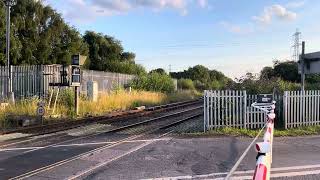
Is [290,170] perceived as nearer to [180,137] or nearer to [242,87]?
[180,137]

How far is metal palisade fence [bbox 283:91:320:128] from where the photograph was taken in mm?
18688

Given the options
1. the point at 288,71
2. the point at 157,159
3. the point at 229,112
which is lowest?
the point at 157,159

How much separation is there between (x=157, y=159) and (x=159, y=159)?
0.05 metres

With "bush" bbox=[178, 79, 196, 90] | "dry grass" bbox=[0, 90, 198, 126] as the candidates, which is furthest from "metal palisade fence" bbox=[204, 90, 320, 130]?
"bush" bbox=[178, 79, 196, 90]

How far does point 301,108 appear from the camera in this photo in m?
19.0

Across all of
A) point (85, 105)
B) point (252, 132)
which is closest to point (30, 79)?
point (85, 105)

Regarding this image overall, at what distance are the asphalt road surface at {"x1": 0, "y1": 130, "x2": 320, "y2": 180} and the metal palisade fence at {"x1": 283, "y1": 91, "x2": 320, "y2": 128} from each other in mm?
2471

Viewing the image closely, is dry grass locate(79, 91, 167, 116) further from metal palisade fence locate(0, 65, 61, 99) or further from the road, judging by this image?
the road

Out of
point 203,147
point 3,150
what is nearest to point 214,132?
point 203,147

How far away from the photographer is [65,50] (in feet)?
213

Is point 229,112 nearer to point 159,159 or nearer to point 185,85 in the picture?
point 159,159

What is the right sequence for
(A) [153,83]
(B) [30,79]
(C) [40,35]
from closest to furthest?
(B) [30,79] < (A) [153,83] < (C) [40,35]

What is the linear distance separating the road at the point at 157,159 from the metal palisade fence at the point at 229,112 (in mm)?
2109

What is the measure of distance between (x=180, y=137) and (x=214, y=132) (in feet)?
4.70
